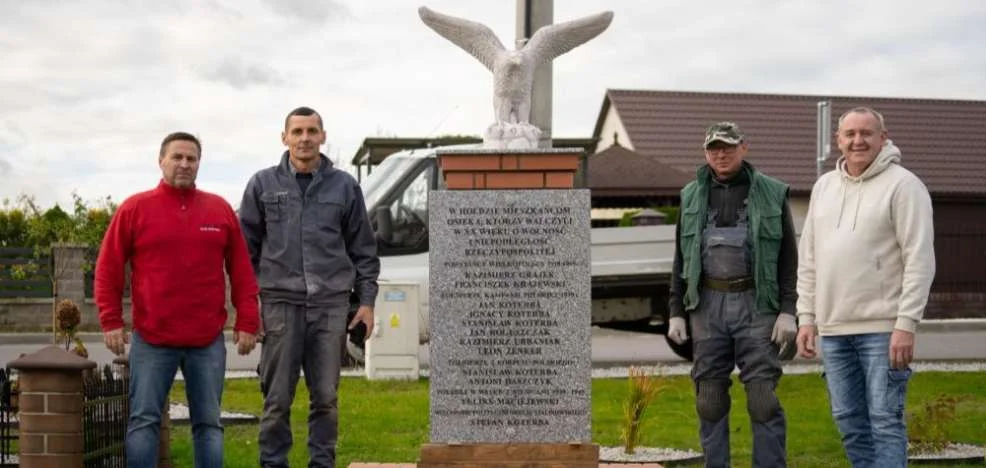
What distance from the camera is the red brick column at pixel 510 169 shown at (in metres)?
6.93

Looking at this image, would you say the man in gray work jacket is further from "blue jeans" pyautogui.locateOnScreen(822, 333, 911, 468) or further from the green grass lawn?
"blue jeans" pyautogui.locateOnScreen(822, 333, 911, 468)

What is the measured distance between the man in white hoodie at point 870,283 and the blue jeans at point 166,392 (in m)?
2.85

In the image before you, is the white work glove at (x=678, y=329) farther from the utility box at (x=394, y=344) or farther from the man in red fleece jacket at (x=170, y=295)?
the utility box at (x=394, y=344)

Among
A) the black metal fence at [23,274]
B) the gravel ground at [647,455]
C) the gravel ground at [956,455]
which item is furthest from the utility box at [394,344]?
the black metal fence at [23,274]

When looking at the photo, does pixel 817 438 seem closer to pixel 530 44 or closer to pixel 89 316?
pixel 530 44

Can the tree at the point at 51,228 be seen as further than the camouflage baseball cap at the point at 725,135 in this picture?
Yes

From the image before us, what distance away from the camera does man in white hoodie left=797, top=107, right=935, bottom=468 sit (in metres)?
6.24

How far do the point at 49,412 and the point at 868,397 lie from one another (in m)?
4.09

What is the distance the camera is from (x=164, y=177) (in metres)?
6.38

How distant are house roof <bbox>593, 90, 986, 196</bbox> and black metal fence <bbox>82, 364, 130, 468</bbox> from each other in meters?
22.9

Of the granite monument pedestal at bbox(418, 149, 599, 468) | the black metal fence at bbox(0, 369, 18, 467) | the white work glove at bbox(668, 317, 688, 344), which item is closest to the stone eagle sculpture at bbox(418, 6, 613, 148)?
the granite monument pedestal at bbox(418, 149, 599, 468)

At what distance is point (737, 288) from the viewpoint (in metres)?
6.76

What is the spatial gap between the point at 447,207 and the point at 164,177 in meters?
1.44

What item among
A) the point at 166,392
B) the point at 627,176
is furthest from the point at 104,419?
the point at 627,176
